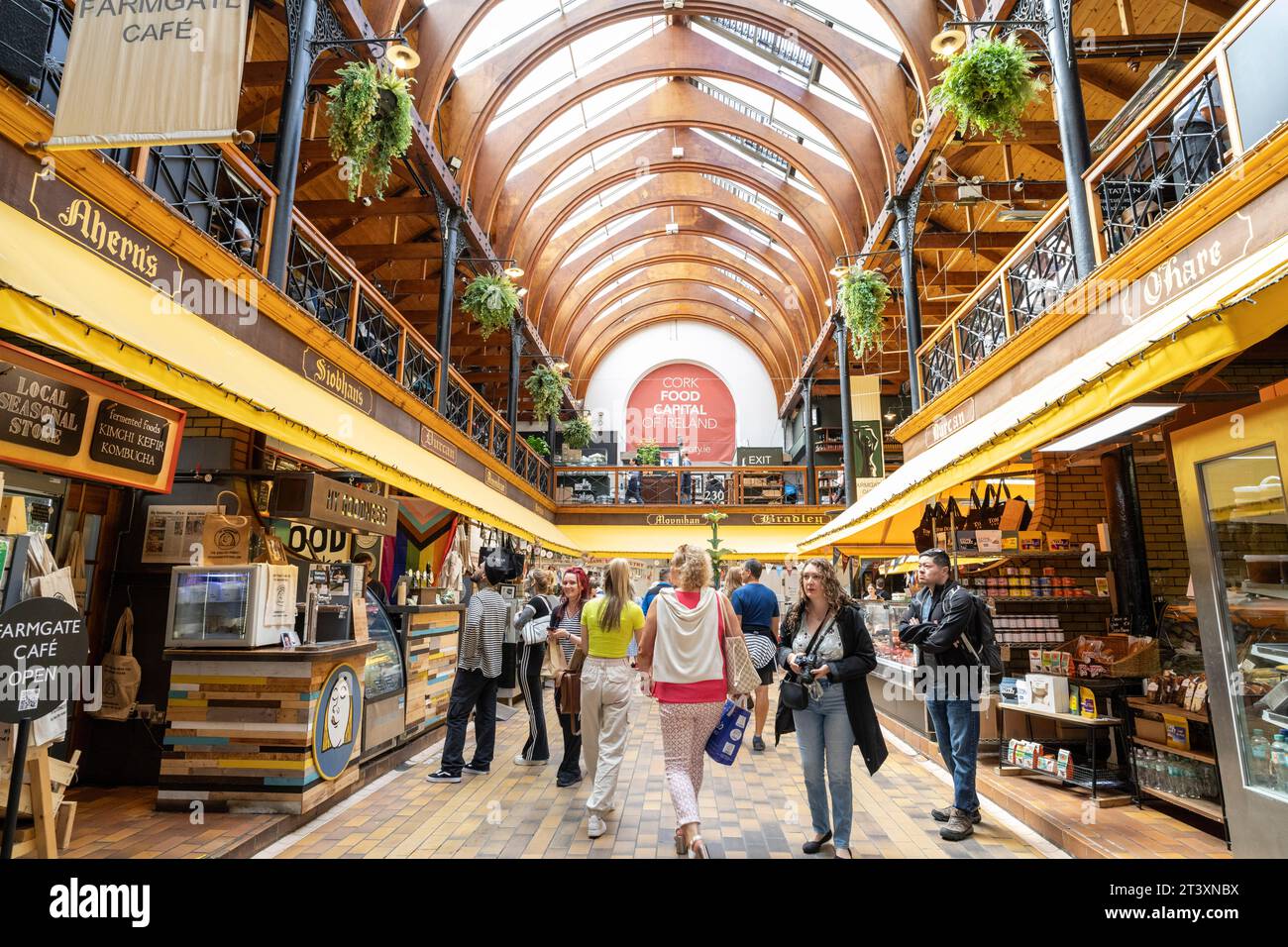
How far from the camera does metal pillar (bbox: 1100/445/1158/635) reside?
5559 mm

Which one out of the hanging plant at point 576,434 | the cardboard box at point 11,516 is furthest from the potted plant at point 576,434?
the cardboard box at point 11,516

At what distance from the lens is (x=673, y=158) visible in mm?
17125

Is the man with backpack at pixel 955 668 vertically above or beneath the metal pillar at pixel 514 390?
beneath

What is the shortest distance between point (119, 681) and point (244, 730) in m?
1.27

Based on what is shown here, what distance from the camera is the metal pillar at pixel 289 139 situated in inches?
220

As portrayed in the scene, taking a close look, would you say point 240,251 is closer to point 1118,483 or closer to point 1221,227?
point 1221,227

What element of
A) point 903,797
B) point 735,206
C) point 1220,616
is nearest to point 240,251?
point 903,797

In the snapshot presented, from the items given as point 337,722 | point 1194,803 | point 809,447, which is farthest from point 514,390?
point 1194,803

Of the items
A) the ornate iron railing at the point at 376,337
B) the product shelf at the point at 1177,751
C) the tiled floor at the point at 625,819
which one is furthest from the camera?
the ornate iron railing at the point at 376,337

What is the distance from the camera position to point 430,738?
20.4 feet

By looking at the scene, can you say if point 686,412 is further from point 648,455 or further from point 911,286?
point 911,286

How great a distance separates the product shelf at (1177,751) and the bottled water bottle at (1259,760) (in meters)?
0.73

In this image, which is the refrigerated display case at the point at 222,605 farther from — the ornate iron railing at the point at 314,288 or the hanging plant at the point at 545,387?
the hanging plant at the point at 545,387

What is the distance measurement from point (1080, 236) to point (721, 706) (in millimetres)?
4736
